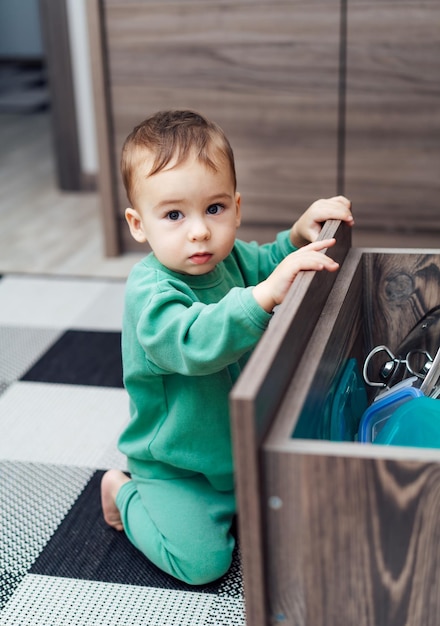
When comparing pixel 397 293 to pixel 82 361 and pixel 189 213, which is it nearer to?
pixel 189 213

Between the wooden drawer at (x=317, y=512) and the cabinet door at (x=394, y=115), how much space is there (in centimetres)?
118

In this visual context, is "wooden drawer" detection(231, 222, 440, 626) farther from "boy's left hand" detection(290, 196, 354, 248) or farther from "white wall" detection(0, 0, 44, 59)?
"white wall" detection(0, 0, 44, 59)

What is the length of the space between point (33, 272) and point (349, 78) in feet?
2.68

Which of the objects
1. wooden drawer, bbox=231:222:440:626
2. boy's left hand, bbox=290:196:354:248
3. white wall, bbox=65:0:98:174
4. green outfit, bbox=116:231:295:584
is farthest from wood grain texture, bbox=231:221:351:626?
white wall, bbox=65:0:98:174

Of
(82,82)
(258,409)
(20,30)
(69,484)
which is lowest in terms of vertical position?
(20,30)

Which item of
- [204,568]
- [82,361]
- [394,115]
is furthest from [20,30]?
[204,568]

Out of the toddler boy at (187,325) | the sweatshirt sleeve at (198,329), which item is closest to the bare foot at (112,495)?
the toddler boy at (187,325)

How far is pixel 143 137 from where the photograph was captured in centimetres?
84

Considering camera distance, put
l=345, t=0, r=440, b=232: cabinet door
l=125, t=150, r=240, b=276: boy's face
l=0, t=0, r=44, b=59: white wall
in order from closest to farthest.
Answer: l=125, t=150, r=240, b=276: boy's face < l=345, t=0, r=440, b=232: cabinet door < l=0, t=0, r=44, b=59: white wall

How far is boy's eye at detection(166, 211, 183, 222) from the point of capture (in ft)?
2.73

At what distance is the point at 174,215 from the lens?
84 centimetres

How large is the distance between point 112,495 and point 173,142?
436 mm

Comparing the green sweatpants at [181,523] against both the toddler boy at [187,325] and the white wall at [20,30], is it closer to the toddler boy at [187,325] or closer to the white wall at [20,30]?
the toddler boy at [187,325]

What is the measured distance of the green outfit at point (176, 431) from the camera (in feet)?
2.71
